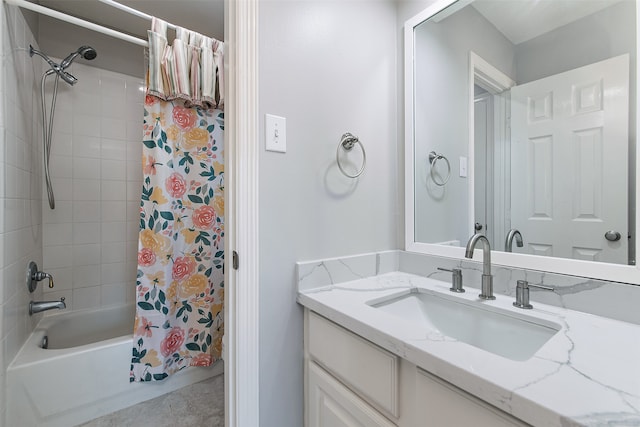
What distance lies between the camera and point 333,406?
0.78 meters

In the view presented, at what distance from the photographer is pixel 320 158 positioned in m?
1.00

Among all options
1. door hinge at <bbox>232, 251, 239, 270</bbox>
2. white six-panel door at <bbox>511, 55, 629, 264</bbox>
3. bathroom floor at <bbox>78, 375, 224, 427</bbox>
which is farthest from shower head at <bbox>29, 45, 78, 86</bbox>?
white six-panel door at <bbox>511, 55, 629, 264</bbox>

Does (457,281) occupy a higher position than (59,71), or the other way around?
(59,71)

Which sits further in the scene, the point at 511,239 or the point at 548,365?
the point at 511,239

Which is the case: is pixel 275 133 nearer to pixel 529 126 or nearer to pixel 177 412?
pixel 529 126

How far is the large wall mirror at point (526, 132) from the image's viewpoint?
29.9 inches

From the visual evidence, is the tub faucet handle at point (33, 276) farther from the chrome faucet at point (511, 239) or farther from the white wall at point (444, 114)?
the chrome faucet at point (511, 239)

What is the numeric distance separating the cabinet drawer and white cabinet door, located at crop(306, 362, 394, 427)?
0.02 meters

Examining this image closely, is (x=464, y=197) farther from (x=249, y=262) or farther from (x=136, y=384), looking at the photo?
(x=136, y=384)

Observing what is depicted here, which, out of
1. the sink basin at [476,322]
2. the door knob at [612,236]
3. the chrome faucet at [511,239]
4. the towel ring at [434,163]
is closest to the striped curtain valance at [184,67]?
the towel ring at [434,163]

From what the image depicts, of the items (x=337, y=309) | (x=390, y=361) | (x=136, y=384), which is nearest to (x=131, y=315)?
(x=136, y=384)

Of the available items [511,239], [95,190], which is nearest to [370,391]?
[511,239]

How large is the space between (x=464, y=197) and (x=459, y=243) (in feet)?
0.66

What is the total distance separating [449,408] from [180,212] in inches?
62.7
